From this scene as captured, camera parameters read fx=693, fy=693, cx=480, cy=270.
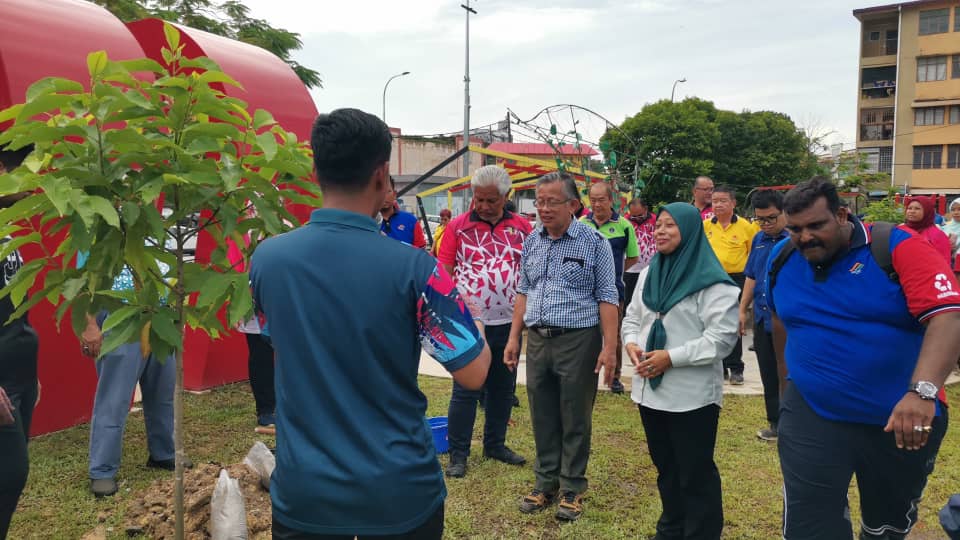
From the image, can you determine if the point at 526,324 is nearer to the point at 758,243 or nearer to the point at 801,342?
the point at 801,342

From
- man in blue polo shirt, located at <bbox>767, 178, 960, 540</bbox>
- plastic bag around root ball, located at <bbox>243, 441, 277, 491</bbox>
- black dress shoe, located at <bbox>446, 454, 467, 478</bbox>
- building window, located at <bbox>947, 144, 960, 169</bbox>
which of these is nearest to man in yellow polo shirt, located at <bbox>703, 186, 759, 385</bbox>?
black dress shoe, located at <bbox>446, 454, 467, 478</bbox>

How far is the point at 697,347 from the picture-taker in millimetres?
3363

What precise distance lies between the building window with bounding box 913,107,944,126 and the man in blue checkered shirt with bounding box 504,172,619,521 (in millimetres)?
50056

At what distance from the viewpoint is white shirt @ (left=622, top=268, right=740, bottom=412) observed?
3348 mm

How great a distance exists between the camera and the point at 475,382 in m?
1.79

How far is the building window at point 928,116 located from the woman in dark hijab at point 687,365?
50372 mm

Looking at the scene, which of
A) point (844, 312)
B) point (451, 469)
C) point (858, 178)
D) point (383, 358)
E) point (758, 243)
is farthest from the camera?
point (858, 178)

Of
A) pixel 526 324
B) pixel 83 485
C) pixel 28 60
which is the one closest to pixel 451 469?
A: pixel 526 324

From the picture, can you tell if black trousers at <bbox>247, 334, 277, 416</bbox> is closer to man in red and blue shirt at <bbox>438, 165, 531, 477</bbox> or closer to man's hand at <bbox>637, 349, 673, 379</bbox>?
man in red and blue shirt at <bbox>438, 165, 531, 477</bbox>

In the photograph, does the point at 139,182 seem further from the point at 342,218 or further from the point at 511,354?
the point at 511,354

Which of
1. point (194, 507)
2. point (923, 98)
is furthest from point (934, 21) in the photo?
point (194, 507)

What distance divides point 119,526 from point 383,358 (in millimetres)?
3138

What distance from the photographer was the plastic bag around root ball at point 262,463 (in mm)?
4086

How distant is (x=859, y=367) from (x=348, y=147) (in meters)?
2.15
